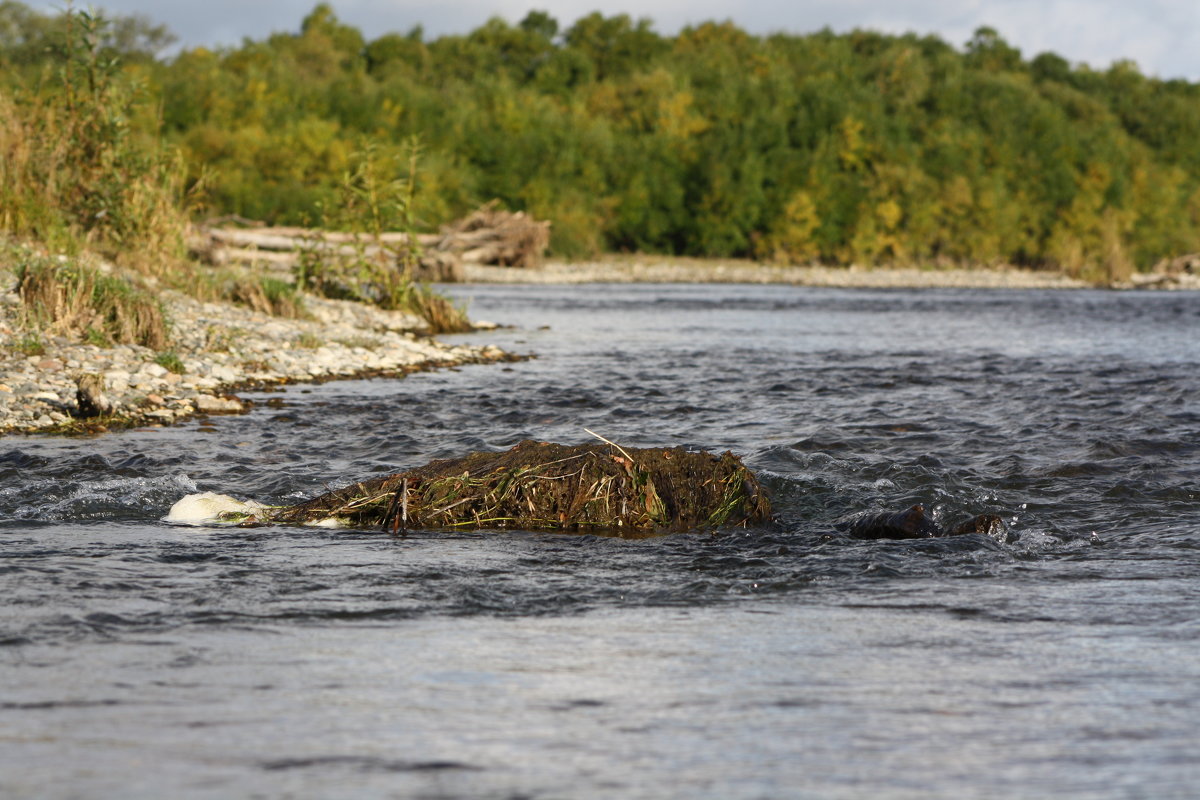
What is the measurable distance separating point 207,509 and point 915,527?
4197 millimetres

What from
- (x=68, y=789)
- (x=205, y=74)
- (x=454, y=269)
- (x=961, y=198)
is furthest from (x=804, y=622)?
(x=961, y=198)

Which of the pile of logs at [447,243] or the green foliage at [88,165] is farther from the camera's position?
the pile of logs at [447,243]

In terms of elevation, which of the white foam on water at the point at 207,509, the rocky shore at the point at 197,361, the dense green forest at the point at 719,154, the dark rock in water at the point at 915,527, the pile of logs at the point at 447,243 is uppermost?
the dense green forest at the point at 719,154

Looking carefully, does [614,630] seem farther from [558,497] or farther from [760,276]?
[760,276]

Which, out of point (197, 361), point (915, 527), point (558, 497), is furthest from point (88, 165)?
point (915, 527)

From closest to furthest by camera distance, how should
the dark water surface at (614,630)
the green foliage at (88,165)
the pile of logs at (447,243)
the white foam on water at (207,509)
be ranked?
the dark water surface at (614,630), the white foam on water at (207,509), the green foliage at (88,165), the pile of logs at (447,243)

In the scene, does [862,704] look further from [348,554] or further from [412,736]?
[348,554]

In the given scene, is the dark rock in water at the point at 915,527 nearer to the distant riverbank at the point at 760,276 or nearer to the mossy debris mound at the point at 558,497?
the mossy debris mound at the point at 558,497

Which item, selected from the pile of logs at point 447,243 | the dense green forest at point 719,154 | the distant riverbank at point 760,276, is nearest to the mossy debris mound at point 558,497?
the pile of logs at point 447,243

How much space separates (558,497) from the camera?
25.5 ft

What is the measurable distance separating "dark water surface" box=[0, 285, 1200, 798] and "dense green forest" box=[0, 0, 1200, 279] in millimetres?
Answer: 46251

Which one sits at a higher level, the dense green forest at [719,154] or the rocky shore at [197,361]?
the dense green forest at [719,154]

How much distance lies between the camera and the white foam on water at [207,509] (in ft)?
25.0

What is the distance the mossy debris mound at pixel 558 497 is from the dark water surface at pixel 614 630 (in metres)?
0.30
